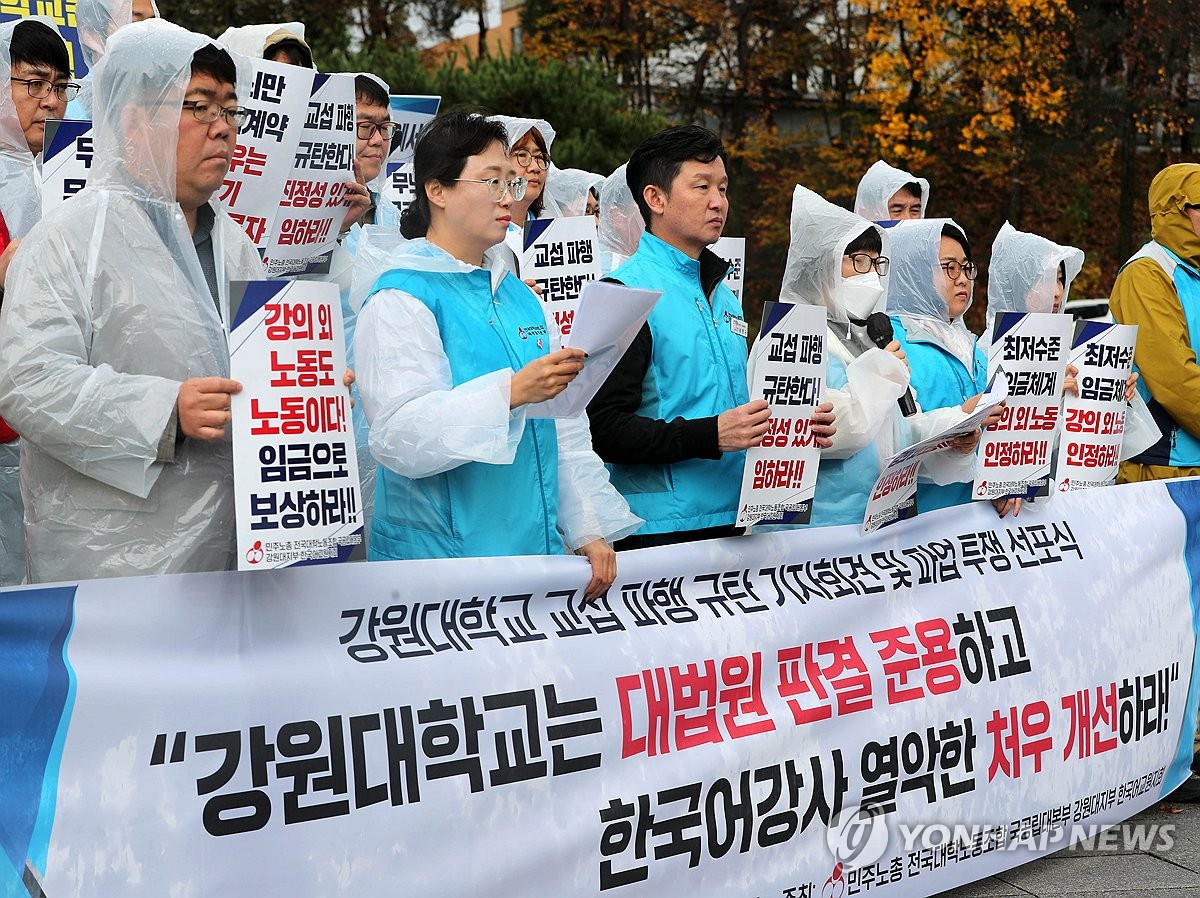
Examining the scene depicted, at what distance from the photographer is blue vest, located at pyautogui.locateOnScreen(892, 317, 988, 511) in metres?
4.74

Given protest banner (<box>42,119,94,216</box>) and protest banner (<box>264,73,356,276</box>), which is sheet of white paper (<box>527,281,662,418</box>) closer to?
protest banner (<box>264,73,356,276</box>)

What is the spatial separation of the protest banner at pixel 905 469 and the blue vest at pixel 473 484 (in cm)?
105

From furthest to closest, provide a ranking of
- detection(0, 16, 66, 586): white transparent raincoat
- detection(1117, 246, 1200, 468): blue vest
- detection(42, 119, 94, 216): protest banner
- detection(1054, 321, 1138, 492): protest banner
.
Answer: detection(1117, 246, 1200, 468): blue vest → detection(1054, 321, 1138, 492): protest banner → detection(0, 16, 66, 586): white transparent raincoat → detection(42, 119, 94, 216): protest banner

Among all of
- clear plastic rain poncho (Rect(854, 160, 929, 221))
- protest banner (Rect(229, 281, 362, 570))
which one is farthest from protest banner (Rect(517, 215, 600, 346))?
protest banner (Rect(229, 281, 362, 570))

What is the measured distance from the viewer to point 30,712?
2.66m

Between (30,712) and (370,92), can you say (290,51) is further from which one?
(30,712)

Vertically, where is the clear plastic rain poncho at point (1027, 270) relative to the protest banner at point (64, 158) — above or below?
below

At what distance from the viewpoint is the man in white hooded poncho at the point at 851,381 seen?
13.5 ft

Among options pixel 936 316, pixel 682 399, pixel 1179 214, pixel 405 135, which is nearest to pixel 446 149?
pixel 682 399

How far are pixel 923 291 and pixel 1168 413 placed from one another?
1381mm

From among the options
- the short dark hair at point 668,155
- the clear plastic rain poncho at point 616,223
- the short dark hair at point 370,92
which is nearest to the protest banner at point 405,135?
the short dark hair at point 370,92

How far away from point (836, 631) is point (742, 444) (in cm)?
66

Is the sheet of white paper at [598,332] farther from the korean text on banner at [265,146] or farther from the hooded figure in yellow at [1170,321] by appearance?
the hooded figure in yellow at [1170,321]

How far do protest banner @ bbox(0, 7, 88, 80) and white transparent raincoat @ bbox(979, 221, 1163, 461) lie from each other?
11.8 ft
